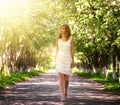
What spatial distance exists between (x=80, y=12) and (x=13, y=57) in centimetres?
2971

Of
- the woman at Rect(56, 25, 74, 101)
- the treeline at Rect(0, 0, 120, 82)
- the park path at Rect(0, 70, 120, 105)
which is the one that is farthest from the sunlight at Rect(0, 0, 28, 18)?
the woman at Rect(56, 25, 74, 101)

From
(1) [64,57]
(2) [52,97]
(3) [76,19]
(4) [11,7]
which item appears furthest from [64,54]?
(4) [11,7]

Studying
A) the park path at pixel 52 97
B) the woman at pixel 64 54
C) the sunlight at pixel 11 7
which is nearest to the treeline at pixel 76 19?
the sunlight at pixel 11 7

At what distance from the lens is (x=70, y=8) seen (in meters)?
23.0

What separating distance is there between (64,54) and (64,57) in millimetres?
95

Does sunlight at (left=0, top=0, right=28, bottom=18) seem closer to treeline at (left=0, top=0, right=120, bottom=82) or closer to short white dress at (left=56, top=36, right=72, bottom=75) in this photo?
treeline at (left=0, top=0, right=120, bottom=82)

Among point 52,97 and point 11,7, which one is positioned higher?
point 11,7

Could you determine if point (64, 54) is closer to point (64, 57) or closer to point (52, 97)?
point (64, 57)

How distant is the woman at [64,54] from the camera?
1209 cm

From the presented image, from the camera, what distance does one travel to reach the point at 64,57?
40.1 ft

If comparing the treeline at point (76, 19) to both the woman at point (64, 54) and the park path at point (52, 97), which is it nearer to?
the park path at point (52, 97)

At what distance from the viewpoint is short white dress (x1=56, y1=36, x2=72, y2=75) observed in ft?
39.8

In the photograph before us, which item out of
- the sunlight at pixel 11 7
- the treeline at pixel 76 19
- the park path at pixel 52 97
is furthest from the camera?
the sunlight at pixel 11 7

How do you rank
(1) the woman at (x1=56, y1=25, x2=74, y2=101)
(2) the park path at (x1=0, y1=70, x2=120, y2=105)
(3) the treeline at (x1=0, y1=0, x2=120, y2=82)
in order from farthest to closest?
(3) the treeline at (x1=0, y1=0, x2=120, y2=82) → (2) the park path at (x1=0, y1=70, x2=120, y2=105) → (1) the woman at (x1=56, y1=25, x2=74, y2=101)
